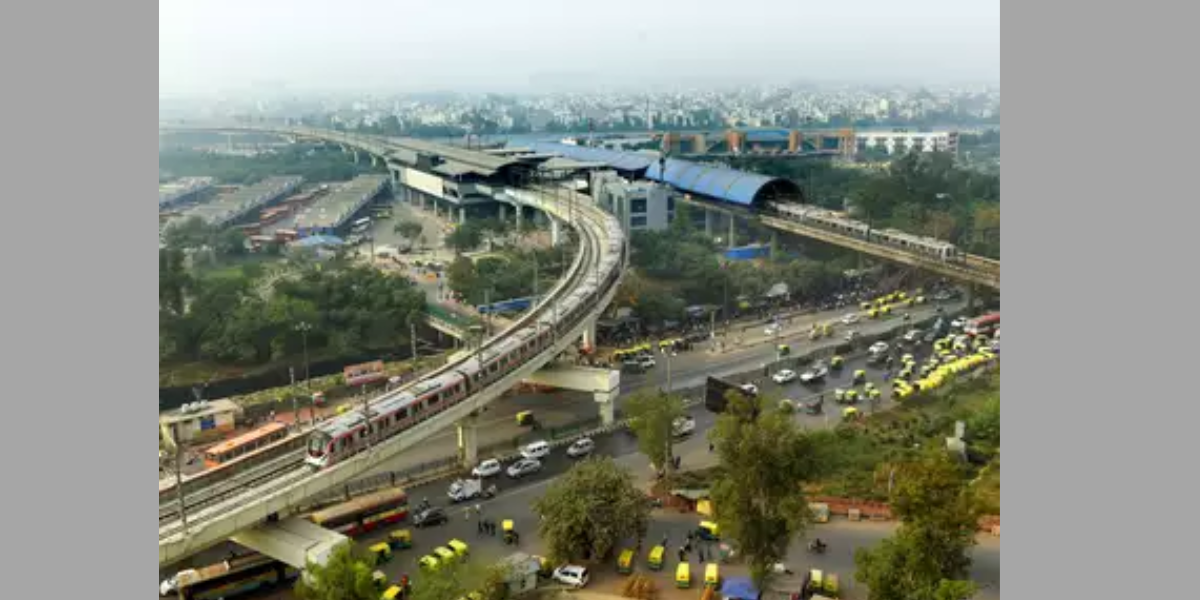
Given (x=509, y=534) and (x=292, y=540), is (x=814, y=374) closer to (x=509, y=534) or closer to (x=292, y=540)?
(x=509, y=534)

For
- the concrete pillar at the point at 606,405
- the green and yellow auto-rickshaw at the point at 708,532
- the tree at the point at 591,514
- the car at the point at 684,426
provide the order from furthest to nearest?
1. the concrete pillar at the point at 606,405
2. the car at the point at 684,426
3. the green and yellow auto-rickshaw at the point at 708,532
4. the tree at the point at 591,514

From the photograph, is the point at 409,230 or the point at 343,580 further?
the point at 409,230

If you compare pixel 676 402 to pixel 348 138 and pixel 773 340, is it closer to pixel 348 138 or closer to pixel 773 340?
pixel 773 340

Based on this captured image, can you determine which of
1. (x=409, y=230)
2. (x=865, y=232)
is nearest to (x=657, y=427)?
(x=865, y=232)

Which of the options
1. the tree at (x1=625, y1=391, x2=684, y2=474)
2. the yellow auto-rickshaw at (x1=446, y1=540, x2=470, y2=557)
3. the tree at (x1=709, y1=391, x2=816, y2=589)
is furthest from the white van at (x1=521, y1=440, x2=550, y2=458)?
the tree at (x1=709, y1=391, x2=816, y2=589)

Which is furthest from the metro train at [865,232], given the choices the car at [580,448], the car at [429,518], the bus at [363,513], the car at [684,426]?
the bus at [363,513]

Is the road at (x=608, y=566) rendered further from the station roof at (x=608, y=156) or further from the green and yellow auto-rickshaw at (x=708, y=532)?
the station roof at (x=608, y=156)
